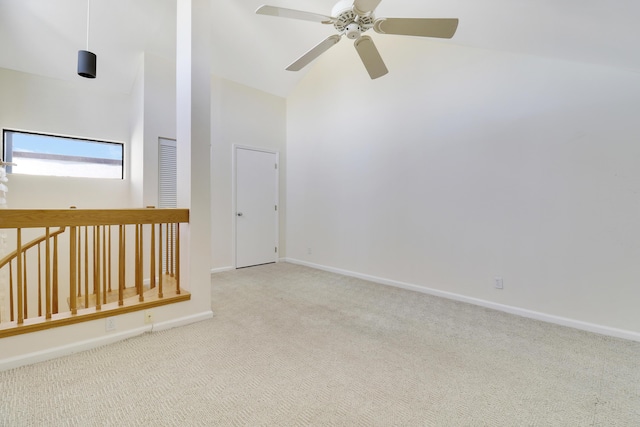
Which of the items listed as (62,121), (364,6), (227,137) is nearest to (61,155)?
(62,121)

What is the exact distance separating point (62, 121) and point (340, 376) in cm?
455

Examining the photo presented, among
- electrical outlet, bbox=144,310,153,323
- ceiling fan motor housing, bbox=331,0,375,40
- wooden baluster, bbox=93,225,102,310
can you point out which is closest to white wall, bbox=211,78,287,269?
wooden baluster, bbox=93,225,102,310

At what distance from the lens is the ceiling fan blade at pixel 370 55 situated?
212 centimetres

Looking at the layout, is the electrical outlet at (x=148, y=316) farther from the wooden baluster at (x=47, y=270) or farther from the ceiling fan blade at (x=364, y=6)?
the ceiling fan blade at (x=364, y=6)

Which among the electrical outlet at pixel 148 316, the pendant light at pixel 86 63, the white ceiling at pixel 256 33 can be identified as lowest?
the electrical outlet at pixel 148 316

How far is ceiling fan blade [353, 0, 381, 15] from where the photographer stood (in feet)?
5.51

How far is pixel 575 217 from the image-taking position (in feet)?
8.15

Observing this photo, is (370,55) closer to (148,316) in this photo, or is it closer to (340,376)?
(340,376)

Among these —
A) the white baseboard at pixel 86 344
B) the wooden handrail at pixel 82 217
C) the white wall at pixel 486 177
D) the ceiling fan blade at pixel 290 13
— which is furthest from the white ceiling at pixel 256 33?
the white baseboard at pixel 86 344

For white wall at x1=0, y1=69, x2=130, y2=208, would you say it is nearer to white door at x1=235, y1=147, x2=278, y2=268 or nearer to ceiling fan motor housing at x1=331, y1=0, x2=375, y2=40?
white door at x1=235, y1=147, x2=278, y2=268

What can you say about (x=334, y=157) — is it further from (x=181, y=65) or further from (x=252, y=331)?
(x=252, y=331)

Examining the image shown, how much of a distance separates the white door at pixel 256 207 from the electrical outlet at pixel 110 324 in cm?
251

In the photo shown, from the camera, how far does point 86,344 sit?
2020 millimetres

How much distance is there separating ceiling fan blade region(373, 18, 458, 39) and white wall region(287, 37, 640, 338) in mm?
1441
